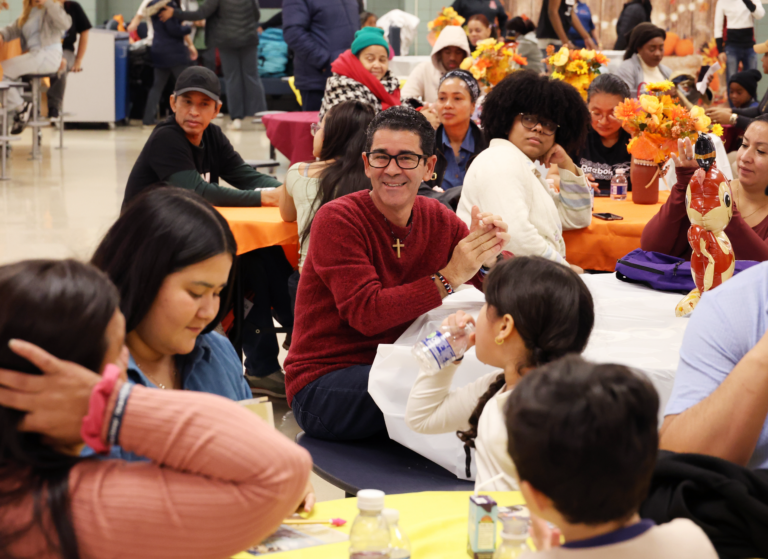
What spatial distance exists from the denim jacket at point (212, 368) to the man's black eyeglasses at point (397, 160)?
88 centimetres

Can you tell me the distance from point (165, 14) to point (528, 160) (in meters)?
8.95

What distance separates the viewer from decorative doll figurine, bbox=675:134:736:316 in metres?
2.29

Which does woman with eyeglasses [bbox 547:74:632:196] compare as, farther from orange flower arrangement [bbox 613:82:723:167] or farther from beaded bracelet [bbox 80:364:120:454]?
beaded bracelet [bbox 80:364:120:454]

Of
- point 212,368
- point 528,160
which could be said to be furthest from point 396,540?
point 528,160

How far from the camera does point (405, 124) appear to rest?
103 inches

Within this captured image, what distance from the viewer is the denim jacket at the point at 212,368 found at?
69.6 inches

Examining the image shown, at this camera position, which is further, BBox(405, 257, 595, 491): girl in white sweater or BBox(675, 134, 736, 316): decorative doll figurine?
BBox(675, 134, 736, 316): decorative doll figurine

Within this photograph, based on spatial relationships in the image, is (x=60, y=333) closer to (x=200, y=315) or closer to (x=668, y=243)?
(x=200, y=315)

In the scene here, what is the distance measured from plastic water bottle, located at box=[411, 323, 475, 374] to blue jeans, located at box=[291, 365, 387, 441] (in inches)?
20.9

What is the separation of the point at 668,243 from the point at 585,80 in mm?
2286

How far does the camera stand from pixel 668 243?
295cm

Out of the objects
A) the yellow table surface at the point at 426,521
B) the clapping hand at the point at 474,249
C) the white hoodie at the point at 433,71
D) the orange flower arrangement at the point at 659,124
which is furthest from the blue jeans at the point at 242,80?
the yellow table surface at the point at 426,521

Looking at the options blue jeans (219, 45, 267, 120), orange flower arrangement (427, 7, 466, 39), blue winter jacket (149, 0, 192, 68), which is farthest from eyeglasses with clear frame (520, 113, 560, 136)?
blue winter jacket (149, 0, 192, 68)

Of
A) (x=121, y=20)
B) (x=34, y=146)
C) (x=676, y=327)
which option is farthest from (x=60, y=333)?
(x=121, y=20)
